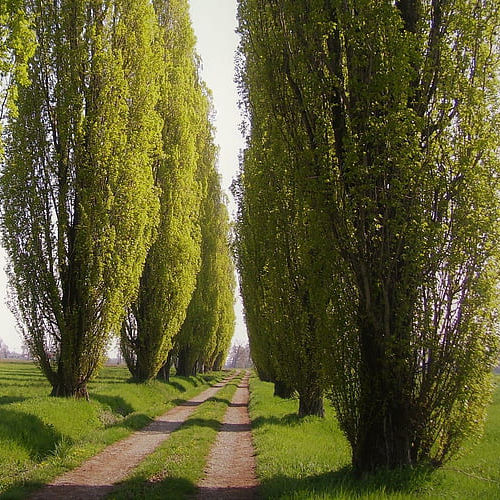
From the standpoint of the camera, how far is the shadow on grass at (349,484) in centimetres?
629

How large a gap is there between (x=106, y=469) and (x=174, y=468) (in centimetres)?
119

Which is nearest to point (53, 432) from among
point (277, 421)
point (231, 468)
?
point (231, 468)

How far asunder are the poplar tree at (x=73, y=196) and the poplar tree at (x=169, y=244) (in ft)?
19.9

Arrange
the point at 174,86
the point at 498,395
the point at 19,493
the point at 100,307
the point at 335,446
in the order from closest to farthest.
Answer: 1. the point at 19,493
2. the point at 335,446
3. the point at 100,307
4. the point at 174,86
5. the point at 498,395

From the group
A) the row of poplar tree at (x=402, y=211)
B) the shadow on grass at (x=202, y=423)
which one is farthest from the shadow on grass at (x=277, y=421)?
the row of poplar tree at (x=402, y=211)

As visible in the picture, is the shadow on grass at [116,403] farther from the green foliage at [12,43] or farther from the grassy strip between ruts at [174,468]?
the green foliage at [12,43]

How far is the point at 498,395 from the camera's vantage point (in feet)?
141

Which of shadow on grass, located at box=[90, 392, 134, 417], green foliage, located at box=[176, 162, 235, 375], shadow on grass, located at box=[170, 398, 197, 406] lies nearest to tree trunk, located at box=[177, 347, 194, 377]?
green foliage, located at box=[176, 162, 235, 375]

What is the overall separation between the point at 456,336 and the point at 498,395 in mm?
40583

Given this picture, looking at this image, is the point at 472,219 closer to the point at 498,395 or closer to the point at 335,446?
the point at 335,446

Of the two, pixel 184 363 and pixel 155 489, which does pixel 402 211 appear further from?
pixel 184 363

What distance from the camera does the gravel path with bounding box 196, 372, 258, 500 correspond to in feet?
26.6

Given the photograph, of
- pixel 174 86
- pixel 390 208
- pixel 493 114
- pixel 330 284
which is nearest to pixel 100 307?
pixel 330 284

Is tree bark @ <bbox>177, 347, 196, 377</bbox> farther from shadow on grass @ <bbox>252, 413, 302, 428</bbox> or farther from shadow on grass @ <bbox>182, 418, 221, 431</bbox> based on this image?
shadow on grass @ <bbox>252, 413, 302, 428</bbox>
